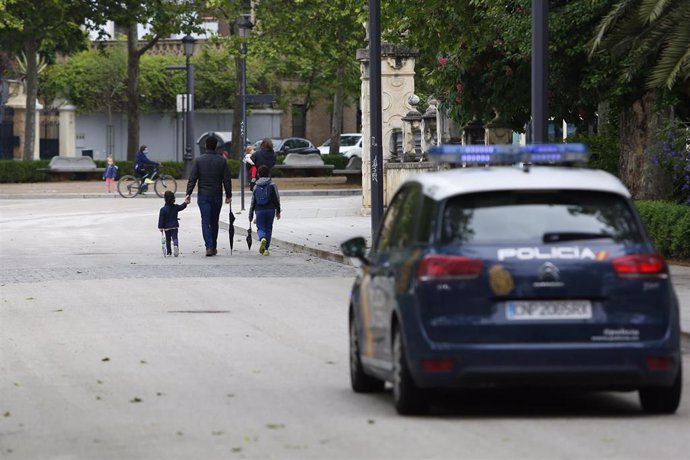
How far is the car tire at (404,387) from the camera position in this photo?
10117 millimetres

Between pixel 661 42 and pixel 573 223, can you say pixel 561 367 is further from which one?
pixel 661 42

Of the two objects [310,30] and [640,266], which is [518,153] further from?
[310,30]

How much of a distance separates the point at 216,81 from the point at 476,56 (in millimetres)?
54733

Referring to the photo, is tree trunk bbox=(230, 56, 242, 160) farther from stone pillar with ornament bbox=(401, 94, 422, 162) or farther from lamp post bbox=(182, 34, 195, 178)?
→ stone pillar with ornament bbox=(401, 94, 422, 162)

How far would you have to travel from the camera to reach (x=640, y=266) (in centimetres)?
995

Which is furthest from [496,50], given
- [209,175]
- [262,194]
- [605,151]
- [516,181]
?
[516,181]

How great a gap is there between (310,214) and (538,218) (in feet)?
100

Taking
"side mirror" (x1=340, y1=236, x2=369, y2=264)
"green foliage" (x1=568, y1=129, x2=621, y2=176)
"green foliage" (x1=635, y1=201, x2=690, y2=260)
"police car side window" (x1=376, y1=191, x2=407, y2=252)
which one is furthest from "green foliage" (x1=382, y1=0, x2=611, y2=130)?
"side mirror" (x1=340, y1=236, x2=369, y2=264)

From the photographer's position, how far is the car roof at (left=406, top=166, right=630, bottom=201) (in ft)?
33.2

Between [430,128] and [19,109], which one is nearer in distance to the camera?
[430,128]

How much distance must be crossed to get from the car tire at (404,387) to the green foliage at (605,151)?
1995 cm

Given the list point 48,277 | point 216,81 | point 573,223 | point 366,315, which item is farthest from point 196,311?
point 216,81

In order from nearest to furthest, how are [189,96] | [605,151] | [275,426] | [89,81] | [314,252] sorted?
[275,426]
[314,252]
[605,151]
[189,96]
[89,81]

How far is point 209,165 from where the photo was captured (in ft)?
88.4
